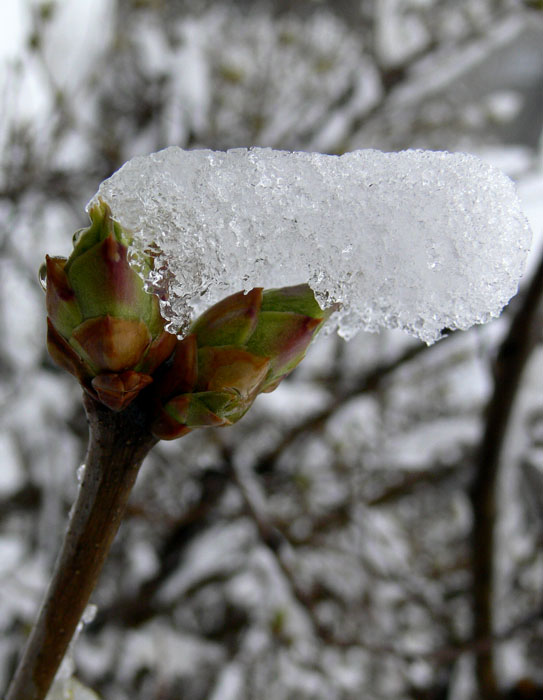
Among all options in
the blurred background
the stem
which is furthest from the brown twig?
the stem

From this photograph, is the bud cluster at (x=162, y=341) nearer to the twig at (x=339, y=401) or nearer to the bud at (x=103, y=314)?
the bud at (x=103, y=314)

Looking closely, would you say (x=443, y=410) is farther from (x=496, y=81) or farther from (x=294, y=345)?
(x=496, y=81)

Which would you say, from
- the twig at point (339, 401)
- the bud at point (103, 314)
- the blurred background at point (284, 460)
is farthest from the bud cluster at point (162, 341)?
the twig at point (339, 401)

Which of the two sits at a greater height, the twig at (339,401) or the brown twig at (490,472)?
the twig at (339,401)

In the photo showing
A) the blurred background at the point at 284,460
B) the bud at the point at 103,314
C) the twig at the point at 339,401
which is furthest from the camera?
the twig at the point at 339,401

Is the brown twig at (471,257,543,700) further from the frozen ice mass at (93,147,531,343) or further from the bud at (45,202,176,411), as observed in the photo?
the bud at (45,202,176,411)

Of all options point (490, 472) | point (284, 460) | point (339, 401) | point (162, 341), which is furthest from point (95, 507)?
point (284, 460)

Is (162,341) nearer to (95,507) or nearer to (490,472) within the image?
(95,507)
